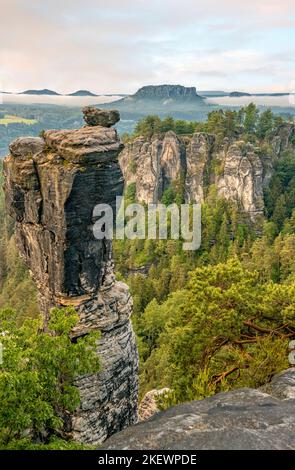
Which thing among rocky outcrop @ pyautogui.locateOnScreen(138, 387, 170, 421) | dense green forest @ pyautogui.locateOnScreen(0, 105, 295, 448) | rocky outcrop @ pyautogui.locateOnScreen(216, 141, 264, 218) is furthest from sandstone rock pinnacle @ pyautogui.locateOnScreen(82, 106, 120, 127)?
rocky outcrop @ pyautogui.locateOnScreen(216, 141, 264, 218)

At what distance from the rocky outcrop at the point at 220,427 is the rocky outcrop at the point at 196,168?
219 feet

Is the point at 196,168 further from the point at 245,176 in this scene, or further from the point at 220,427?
the point at 220,427

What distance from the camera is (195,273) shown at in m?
22.8

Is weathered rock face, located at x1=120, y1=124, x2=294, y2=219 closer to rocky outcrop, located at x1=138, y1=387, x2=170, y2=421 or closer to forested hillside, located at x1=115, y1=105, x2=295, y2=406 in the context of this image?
forested hillside, located at x1=115, y1=105, x2=295, y2=406

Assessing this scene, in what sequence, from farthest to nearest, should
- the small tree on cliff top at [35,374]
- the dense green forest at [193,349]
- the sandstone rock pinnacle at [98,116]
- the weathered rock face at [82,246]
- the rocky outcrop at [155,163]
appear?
the rocky outcrop at [155,163], the sandstone rock pinnacle at [98,116], the weathered rock face at [82,246], the dense green forest at [193,349], the small tree on cliff top at [35,374]

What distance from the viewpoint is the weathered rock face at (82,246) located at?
19.9 m

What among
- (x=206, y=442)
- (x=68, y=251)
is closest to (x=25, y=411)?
(x=206, y=442)

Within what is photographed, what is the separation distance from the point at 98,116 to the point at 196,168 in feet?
220

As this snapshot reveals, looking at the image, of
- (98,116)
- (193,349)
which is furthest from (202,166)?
(193,349)

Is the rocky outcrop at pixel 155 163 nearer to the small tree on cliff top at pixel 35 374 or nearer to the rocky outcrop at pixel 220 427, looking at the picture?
the small tree on cliff top at pixel 35 374

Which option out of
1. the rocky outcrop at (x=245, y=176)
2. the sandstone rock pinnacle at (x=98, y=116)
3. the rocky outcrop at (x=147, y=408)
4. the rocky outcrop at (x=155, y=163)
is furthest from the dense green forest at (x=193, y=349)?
the rocky outcrop at (x=155, y=163)

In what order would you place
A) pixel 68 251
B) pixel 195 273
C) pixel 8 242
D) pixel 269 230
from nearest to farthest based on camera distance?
pixel 68 251
pixel 195 273
pixel 269 230
pixel 8 242

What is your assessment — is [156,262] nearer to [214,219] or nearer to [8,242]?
[214,219]
